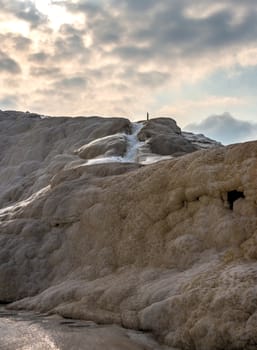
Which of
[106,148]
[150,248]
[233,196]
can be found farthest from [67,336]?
[106,148]

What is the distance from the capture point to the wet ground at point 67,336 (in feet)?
34.4

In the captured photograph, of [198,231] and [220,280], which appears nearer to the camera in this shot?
[220,280]

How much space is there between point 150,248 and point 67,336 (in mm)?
4615

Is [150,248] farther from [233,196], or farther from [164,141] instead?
[164,141]

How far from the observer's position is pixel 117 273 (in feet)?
50.4

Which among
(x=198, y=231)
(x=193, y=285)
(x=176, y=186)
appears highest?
(x=176, y=186)

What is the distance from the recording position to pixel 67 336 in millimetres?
11305

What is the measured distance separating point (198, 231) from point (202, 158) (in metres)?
2.56

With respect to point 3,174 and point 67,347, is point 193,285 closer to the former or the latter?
point 67,347

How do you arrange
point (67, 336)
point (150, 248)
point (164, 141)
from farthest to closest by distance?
point (164, 141) → point (150, 248) → point (67, 336)

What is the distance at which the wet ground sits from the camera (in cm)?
1048

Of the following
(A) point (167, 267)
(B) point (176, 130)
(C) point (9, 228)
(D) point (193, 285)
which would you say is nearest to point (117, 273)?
(A) point (167, 267)

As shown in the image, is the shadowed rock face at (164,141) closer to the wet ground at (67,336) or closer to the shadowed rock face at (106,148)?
the shadowed rock face at (106,148)

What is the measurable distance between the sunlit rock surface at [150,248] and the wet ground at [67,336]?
490 millimetres
